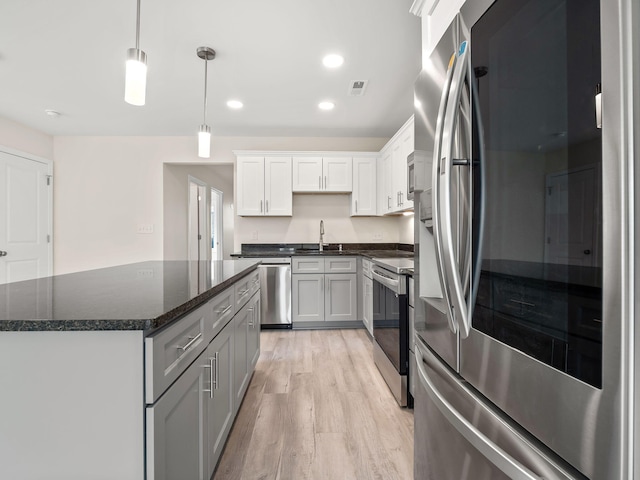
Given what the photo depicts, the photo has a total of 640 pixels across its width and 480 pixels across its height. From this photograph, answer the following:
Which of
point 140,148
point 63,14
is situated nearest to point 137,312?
point 63,14

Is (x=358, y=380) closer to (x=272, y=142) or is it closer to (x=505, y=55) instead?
(x=505, y=55)

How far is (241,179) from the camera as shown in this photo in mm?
4328

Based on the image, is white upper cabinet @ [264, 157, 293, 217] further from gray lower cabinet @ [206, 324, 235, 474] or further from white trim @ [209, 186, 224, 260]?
white trim @ [209, 186, 224, 260]

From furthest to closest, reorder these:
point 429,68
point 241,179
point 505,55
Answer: point 241,179
point 429,68
point 505,55

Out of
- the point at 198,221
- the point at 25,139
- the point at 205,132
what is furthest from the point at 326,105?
the point at 25,139

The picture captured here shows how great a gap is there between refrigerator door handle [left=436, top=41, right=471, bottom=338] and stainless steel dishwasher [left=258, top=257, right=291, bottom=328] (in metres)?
3.34

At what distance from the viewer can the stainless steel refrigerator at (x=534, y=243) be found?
17.6 inches

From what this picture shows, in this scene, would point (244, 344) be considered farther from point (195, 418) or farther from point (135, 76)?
point (135, 76)

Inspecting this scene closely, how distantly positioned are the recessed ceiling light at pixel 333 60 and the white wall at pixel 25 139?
4.04m

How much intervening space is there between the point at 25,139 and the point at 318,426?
502 cm

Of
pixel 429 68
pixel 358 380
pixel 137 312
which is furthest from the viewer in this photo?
pixel 358 380

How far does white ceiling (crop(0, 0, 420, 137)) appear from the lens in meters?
2.14

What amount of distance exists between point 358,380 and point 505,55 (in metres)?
2.40

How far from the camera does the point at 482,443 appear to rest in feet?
2.34
